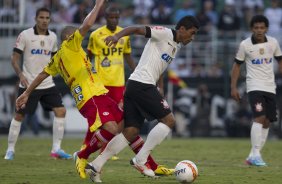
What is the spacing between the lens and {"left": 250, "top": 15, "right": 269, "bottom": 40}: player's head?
1509 centimetres

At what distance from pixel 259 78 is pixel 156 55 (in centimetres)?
413

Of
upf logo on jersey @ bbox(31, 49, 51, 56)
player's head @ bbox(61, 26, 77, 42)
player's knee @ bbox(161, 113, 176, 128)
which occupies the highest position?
player's head @ bbox(61, 26, 77, 42)

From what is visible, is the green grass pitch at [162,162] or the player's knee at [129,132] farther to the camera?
the green grass pitch at [162,162]

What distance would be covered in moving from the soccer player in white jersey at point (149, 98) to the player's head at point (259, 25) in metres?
3.72

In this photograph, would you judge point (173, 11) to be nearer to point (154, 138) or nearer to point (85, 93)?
point (85, 93)

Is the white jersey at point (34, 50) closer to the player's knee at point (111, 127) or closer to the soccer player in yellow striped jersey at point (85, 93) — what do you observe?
the soccer player in yellow striped jersey at point (85, 93)

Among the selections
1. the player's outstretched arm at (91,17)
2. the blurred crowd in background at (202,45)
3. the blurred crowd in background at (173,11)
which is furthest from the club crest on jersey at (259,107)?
the blurred crowd in background at (173,11)

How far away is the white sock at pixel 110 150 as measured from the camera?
1132cm

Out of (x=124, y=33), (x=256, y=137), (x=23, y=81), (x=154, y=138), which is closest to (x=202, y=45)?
(x=256, y=137)

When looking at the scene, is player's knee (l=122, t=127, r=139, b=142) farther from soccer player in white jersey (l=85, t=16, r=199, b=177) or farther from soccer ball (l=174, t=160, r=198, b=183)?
soccer ball (l=174, t=160, r=198, b=183)

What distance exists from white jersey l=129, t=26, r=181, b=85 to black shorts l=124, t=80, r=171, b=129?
12cm

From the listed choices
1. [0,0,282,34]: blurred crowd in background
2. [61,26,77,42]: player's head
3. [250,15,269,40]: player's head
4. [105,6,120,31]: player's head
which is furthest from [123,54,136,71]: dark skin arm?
[0,0,282,34]: blurred crowd in background

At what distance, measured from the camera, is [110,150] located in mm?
11352

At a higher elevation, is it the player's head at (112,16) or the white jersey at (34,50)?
the player's head at (112,16)
